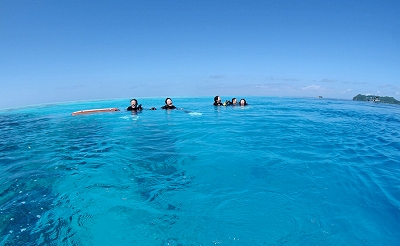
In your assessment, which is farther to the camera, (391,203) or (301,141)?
(301,141)

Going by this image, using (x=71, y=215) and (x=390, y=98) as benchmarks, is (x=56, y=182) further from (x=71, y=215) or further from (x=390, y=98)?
(x=390, y=98)

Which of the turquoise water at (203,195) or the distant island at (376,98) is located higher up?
the distant island at (376,98)

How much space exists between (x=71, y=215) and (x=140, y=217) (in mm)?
1585

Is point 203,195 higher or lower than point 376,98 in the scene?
lower

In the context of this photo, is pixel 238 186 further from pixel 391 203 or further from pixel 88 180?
pixel 88 180

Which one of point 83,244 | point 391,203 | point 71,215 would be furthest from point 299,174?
point 71,215

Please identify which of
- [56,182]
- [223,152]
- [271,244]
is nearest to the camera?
[271,244]

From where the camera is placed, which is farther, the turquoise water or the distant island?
the distant island

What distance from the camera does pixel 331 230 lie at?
151 inches

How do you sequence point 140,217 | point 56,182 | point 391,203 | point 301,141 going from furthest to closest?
point 301,141
point 56,182
point 391,203
point 140,217

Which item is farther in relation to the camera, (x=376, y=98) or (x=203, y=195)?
(x=376, y=98)

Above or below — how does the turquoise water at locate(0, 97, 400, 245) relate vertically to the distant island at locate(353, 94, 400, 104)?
below

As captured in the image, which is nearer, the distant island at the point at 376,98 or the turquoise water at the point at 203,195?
the turquoise water at the point at 203,195

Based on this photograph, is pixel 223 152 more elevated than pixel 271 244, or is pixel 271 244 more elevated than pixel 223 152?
pixel 223 152
